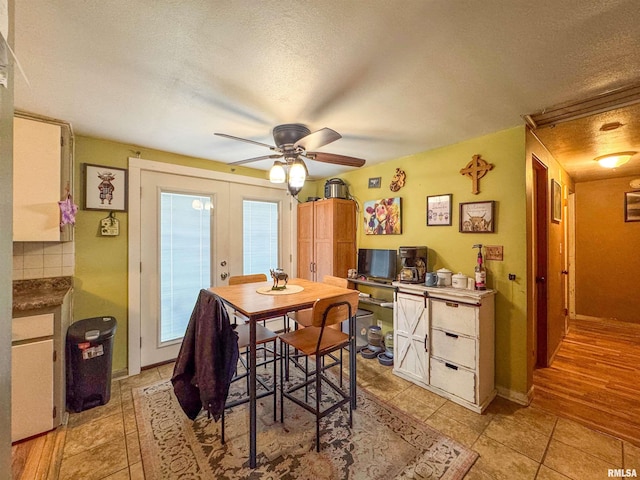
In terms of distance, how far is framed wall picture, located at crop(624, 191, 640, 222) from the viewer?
4082mm

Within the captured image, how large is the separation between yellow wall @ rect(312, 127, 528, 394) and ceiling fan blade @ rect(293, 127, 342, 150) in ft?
5.17

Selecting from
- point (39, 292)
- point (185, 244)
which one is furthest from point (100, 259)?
point (185, 244)

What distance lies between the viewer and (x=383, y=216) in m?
3.48

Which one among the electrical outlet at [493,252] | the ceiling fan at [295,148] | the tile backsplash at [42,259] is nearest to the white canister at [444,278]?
the electrical outlet at [493,252]

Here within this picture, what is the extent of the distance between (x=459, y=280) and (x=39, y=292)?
3645 millimetres

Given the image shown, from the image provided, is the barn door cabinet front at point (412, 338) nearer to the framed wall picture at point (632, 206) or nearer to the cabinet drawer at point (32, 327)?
the cabinet drawer at point (32, 327)

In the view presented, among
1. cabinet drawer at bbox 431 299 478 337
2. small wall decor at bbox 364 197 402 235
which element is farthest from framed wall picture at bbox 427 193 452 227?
cabinet drawer at bbox 431 299 478 337

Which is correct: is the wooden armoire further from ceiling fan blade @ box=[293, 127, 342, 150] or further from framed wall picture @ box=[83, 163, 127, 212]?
framed wall picture @ box=[83, 163, 127, 212]

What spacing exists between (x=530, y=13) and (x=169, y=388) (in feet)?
11.9

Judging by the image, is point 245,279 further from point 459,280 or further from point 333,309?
point 459,280

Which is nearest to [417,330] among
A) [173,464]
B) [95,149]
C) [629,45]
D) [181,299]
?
[173,464]

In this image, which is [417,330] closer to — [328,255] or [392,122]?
[328,255]

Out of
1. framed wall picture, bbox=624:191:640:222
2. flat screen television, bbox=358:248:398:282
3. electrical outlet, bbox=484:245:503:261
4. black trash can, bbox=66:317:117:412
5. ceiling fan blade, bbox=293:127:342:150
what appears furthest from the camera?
framed wall picture, bbox=624:191:640:222

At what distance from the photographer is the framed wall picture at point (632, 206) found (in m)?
4.08
